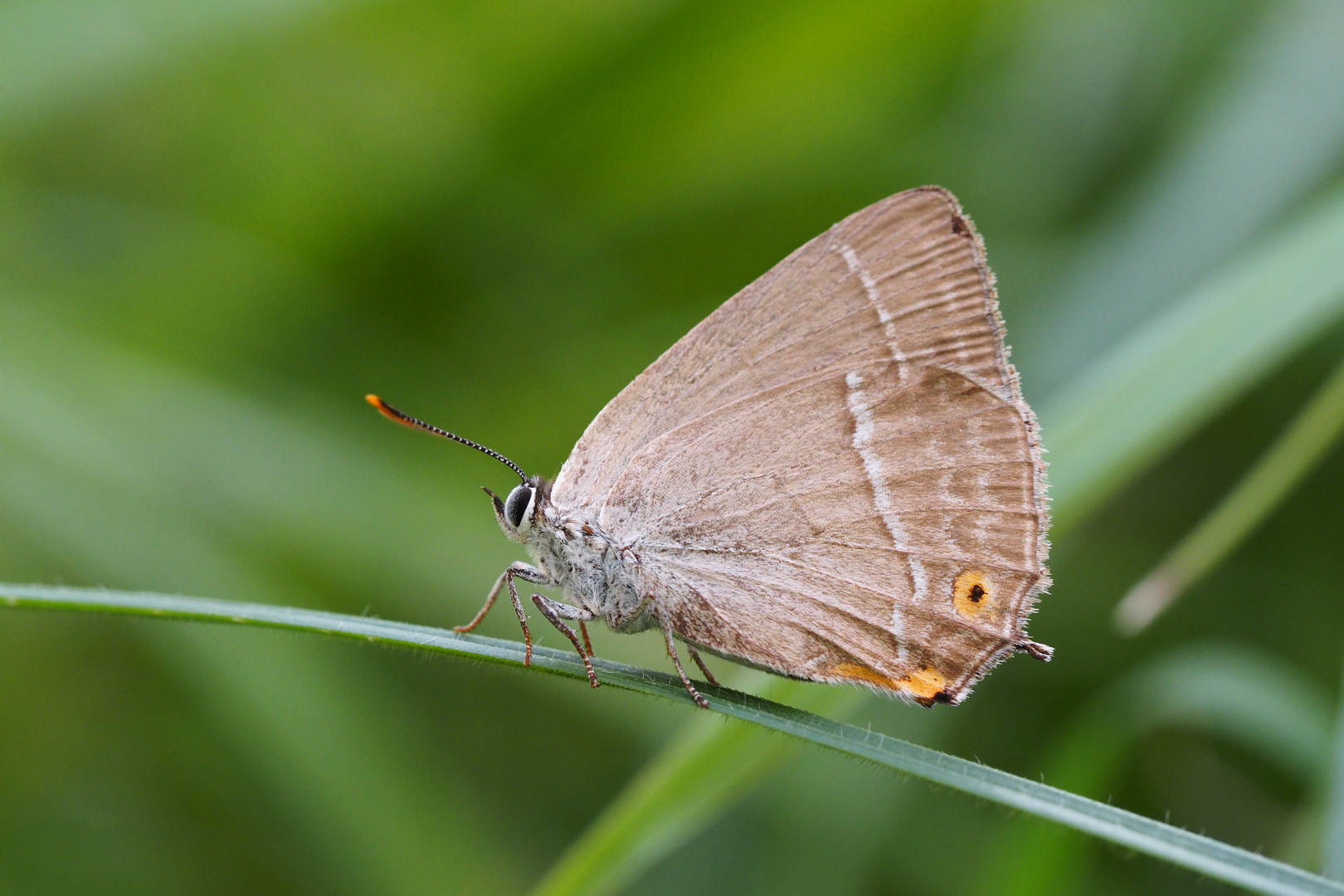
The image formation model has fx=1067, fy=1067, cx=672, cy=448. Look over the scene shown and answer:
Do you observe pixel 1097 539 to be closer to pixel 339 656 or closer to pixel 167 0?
pixel 339 656

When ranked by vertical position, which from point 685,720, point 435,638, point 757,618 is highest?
point 435,638

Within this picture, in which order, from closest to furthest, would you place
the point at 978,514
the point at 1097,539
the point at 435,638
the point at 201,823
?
the point at 435,638 < the point at 978,514 < the point at 201,823 < the point at 1097,539

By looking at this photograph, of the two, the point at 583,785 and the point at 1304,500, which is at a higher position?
the point at 1304,500

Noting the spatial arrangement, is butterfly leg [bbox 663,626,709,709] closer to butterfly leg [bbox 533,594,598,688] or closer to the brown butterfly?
the brown butterfly

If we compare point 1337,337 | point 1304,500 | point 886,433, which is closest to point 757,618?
point 886,433

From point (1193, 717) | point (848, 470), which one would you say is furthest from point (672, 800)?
point (1193, 717)

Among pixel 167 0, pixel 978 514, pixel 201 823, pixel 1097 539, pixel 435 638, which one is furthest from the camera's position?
pixel 1097 539

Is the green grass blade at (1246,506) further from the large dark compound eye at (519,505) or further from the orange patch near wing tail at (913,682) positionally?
the large dark compound eye at (519,505)
